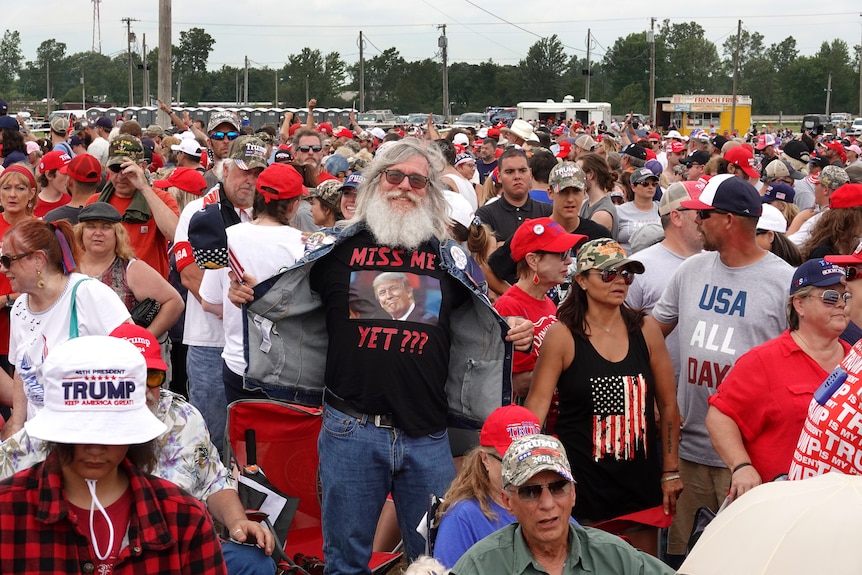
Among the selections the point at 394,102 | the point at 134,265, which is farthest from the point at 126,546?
the point at 394,102

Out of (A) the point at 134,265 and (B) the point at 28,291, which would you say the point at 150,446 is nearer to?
(B) the point at 28,291

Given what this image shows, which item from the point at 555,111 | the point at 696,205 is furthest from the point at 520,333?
the point at 555,111

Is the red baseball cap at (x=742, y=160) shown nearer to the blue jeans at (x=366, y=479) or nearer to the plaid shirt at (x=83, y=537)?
the blue jeans at (x=366, y=479)

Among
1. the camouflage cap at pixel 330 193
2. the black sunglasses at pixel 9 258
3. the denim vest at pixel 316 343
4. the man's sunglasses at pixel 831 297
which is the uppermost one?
the camouflage cap at pixel 330 193

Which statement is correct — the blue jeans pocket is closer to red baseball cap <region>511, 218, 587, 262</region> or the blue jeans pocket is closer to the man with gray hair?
the man with gray hair

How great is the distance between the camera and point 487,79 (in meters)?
109

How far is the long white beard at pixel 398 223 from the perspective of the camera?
4.40 meters

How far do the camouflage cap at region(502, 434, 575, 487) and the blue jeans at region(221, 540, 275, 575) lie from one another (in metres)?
1.12

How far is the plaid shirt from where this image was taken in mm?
2760

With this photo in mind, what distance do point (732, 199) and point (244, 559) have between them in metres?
2.73

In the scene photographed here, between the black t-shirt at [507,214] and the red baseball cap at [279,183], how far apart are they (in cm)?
275

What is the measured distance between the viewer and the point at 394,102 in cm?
10256

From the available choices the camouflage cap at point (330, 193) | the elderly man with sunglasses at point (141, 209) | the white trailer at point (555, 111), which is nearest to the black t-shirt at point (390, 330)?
the camouflage cap at point (330, 193)

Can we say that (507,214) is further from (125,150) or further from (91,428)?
(91,428)
